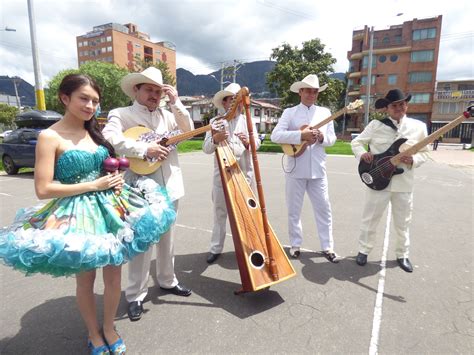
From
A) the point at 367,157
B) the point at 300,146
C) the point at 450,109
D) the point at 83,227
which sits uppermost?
the point at 450,109

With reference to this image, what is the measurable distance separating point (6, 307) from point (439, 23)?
169 ft

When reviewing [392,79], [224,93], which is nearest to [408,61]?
[392,79]

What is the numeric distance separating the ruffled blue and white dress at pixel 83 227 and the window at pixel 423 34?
49.5 metres

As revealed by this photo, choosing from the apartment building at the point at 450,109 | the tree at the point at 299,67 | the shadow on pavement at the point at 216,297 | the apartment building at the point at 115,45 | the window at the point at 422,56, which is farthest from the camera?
the apartment building at the point at 115,45

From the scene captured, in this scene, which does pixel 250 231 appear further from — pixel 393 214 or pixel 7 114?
pixel 7 114

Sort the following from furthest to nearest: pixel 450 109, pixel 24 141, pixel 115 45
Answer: pixel 115 45
pixel 450 109
pixel 24 141

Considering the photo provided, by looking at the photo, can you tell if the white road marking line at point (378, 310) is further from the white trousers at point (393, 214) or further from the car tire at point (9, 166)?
the car tire at point (9, 166)

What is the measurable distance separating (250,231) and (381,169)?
1769 millimetres

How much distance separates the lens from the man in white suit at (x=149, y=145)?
2471 millimetres

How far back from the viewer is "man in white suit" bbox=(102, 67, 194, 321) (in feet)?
8.11

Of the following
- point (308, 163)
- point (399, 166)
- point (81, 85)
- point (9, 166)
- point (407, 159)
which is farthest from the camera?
point (9, 166)

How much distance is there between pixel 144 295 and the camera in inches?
106

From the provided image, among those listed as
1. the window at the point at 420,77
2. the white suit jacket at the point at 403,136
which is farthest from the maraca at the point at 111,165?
the window at the point at 420,77

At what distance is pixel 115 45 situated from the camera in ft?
231
